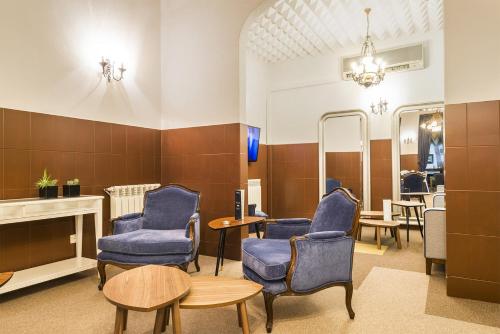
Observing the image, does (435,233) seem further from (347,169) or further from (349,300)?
(347,169)

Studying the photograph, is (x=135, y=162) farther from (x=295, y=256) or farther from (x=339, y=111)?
(x=339, y=111)

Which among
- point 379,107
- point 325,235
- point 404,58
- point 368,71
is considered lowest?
point 325,235

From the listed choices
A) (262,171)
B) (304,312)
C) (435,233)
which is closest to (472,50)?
(435,233)

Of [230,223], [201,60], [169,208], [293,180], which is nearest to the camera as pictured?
[230,223]

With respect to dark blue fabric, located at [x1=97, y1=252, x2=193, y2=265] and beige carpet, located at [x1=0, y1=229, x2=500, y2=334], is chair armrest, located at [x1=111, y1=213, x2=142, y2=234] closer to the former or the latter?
dark blue fabric, located at [x1=97, y1=252, x2=193, y2=265]

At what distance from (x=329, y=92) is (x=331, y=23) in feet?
4.83

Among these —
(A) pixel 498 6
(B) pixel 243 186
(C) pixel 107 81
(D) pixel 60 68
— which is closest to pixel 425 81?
(A) pixel 498 6

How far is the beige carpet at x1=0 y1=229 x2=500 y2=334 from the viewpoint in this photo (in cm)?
241

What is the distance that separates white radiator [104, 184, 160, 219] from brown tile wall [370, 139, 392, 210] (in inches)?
173

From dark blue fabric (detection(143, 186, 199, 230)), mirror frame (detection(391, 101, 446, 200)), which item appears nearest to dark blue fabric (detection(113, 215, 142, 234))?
dark blue fabric (detection(143, 186, 199, 230))

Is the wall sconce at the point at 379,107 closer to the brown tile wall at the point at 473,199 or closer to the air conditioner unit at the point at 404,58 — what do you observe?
the air conditioner unit at the point at 404,58

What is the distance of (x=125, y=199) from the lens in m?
4.14

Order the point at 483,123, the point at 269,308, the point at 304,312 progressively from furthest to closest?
1. the point at 483,123
2. the point at 304,312
3. the point at 269,308

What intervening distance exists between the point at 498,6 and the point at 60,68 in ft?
14.3
